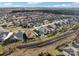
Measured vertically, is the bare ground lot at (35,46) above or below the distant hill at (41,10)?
below

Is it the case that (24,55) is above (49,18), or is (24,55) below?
below

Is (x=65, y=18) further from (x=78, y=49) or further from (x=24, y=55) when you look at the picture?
(x=24, y=55)

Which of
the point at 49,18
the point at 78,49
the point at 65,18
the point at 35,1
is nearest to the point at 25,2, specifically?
the point at 35,1

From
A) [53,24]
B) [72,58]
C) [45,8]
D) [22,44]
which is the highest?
[45,8]

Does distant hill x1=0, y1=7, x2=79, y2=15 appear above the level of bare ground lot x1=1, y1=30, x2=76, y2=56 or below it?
above

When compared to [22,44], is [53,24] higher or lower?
higher

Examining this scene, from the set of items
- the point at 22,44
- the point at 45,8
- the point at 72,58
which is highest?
the point at 45,8

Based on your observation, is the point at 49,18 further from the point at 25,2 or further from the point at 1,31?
the point at 1,31

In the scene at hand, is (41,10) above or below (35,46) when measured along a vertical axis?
above

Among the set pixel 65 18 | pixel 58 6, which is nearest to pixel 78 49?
pixel 65 18
